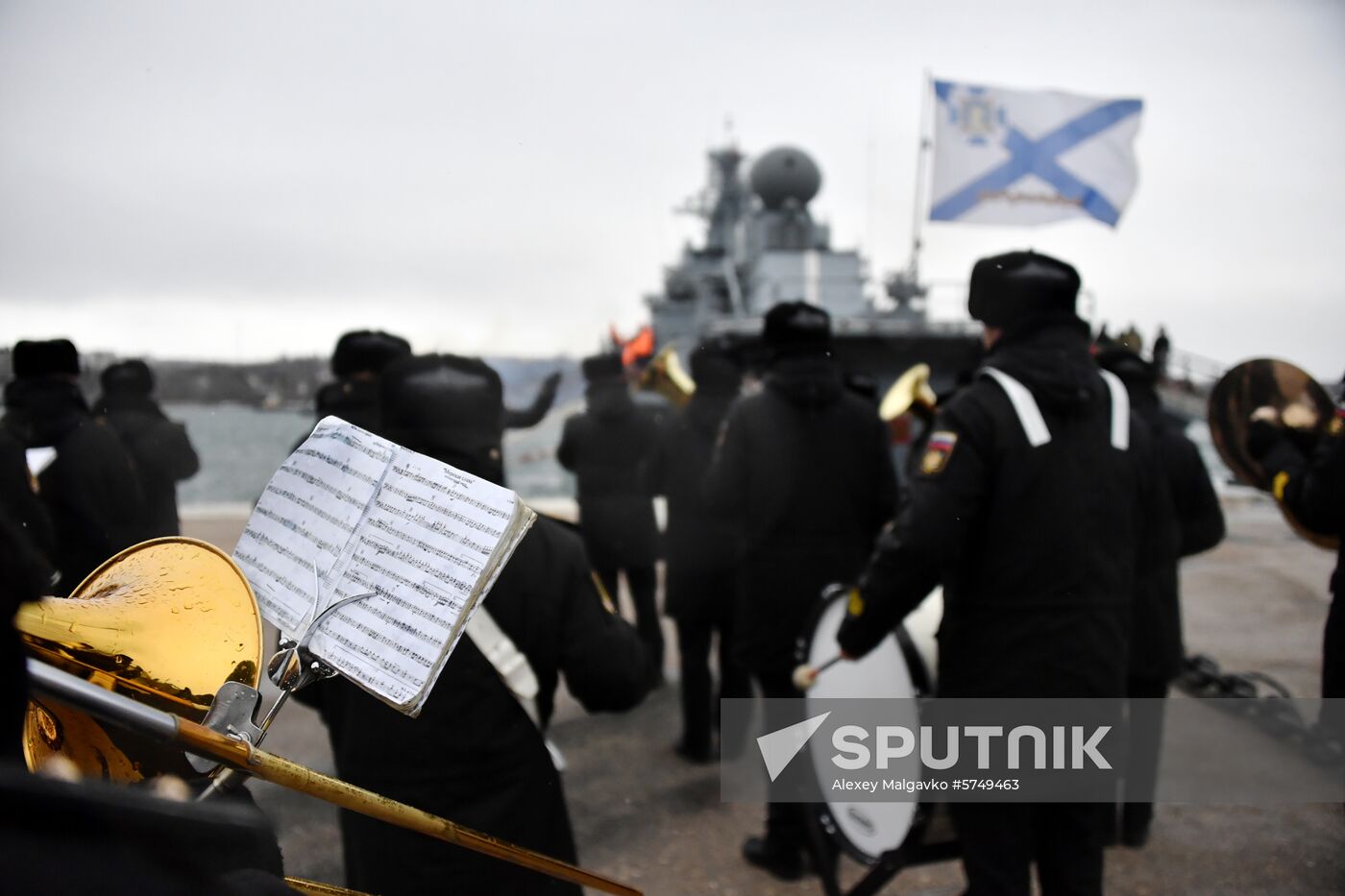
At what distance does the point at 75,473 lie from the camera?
6.78 feet

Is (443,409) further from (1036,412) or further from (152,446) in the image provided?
(1036,412)

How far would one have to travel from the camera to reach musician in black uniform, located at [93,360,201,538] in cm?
172

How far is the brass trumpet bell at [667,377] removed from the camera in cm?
674

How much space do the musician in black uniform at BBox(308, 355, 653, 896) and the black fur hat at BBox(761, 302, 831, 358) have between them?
186cm

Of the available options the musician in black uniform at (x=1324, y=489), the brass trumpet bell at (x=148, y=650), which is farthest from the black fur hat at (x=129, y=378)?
the musician in black uniform at (x=1324, y=489)

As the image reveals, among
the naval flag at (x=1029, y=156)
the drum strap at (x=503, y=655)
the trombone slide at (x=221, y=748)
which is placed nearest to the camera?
the trombone slide at (x=221, y=748)

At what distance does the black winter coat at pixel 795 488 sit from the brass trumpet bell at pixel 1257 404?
3.91 ft

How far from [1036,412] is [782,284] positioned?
67.1ft

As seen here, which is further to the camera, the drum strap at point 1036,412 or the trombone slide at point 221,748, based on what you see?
the drum strap at point 1036,412

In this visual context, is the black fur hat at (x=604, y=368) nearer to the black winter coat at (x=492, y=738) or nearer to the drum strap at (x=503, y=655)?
the black winter coat at (x=492, y=738)

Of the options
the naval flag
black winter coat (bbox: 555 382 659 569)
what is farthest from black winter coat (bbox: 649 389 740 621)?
the naval flag

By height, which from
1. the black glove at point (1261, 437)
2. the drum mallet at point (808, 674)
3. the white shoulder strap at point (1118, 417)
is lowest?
the drum mallet at point (808, 674)

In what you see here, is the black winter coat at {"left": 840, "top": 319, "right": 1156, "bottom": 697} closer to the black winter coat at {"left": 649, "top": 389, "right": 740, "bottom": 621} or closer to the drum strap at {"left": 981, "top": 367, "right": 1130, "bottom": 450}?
the drum strap at {"left": 981, "top": 367, "right": 1130, "bottom": 450}

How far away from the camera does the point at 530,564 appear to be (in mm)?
1744
